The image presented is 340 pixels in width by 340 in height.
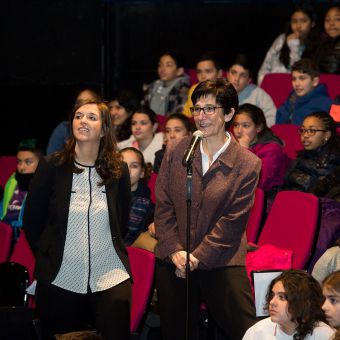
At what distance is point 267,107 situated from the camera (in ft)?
24.3

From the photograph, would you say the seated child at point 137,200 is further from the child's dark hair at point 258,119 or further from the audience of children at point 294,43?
the audience of children at point 294,43

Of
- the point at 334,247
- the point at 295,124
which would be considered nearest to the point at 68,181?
the point at 334,247

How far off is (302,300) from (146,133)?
122 inches

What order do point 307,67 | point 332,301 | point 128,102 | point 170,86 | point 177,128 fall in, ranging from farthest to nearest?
point 170,86 → point 128,102 → point 307,67 → point 177,128 → point 332,301

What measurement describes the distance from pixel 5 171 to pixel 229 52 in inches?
101

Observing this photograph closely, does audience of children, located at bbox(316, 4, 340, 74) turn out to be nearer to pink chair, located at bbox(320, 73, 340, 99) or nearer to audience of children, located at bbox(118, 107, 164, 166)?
pink chair, located at bbox(320, 73, 340, 99)

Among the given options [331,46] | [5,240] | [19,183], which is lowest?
[5,240]

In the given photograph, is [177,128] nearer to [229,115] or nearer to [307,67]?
[307,67]

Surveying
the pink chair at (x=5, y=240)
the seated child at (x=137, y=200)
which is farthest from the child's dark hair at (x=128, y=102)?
the pink chair at (x=5, y=240)

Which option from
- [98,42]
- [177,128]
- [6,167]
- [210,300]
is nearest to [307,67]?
[177,128]

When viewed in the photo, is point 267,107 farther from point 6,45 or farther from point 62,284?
point 62,284

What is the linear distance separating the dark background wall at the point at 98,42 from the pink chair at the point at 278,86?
854 millimetres

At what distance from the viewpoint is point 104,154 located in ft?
13.9

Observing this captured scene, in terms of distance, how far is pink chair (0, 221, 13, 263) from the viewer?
5437 millimetres
